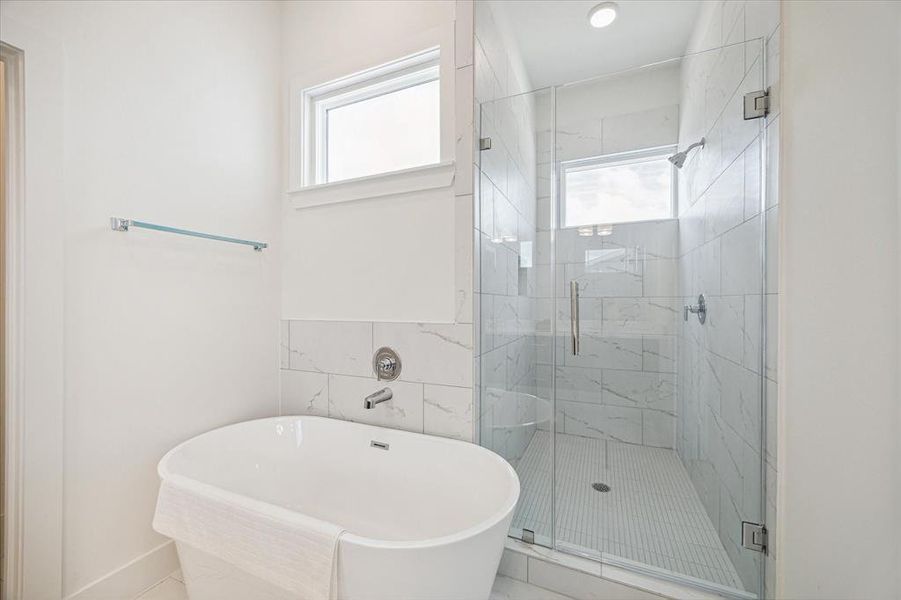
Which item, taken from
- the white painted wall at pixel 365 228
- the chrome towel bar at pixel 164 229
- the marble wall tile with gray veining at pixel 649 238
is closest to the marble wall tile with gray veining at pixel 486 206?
the white painted wall at pixel 365 228

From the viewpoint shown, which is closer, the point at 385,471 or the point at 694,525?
the point at 694,525

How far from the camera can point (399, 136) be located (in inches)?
80.0

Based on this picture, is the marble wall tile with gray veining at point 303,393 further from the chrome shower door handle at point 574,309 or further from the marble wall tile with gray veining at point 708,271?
the marble wall tile with gray veining at point 708,271

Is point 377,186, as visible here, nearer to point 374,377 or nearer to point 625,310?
point 374,377

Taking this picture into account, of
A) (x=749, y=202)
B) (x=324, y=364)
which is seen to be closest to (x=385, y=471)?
(x=324, y=364)

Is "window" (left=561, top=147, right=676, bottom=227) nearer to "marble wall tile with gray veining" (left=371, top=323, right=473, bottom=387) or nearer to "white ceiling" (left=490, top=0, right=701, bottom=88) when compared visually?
"marble wall tile with gray veining" (left=371, top=323, right=473, bottom=387)

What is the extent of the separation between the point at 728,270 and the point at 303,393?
2176mm

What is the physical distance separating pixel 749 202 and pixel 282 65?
2523 millimetres

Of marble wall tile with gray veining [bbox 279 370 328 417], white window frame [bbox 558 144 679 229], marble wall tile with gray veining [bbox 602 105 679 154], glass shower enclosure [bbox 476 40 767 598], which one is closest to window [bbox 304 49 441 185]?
glass shower enclosure [bbox 476 40 767 598]

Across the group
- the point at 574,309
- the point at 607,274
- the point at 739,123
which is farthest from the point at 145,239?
the point at 739,123

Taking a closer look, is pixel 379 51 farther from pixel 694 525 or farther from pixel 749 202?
pixel 694 525

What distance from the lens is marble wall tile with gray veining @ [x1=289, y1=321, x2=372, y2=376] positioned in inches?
76.0

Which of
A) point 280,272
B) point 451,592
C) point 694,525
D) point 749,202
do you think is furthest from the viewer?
point 280,272

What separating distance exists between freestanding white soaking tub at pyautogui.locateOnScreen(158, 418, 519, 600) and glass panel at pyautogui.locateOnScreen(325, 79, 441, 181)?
4.67 feet
